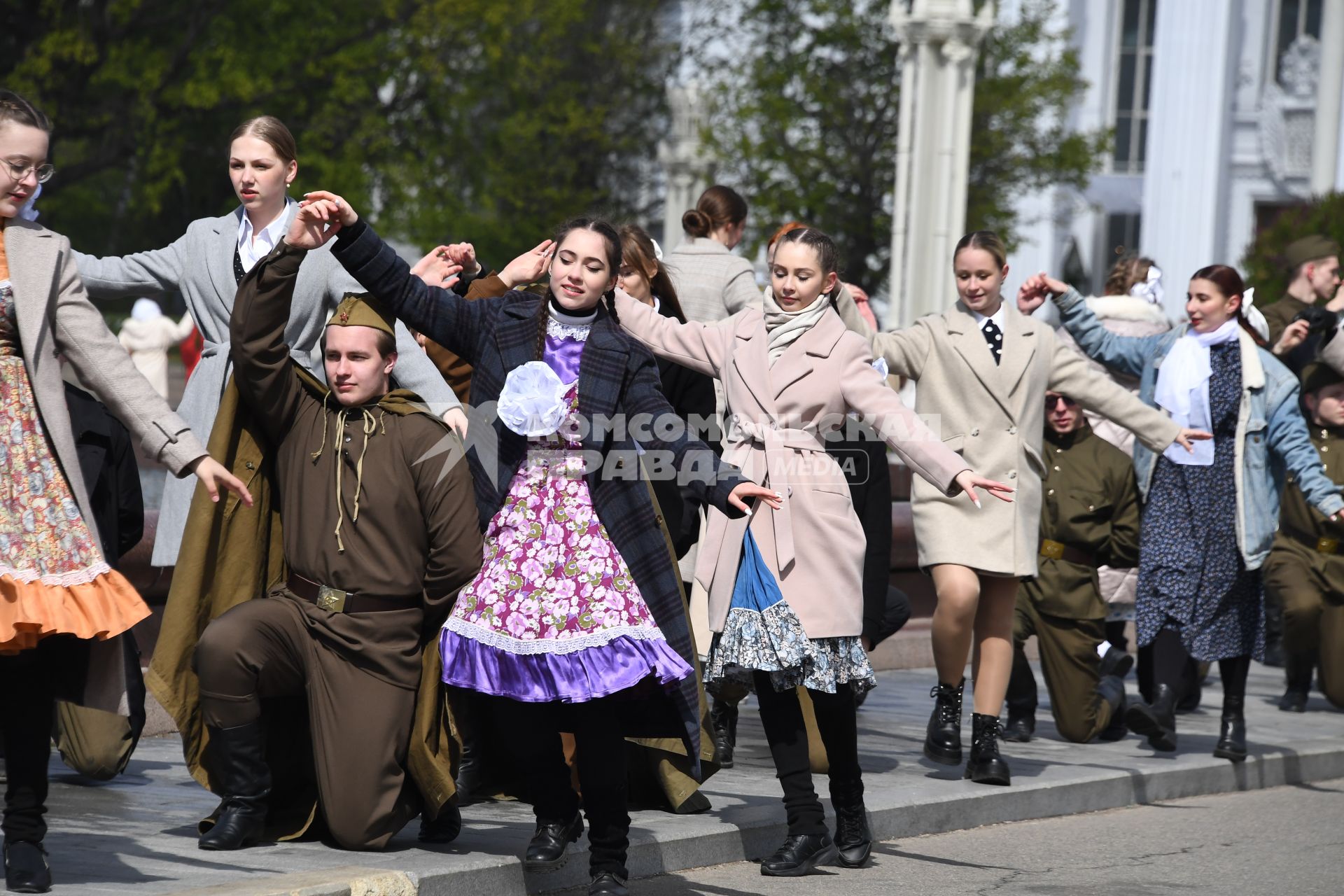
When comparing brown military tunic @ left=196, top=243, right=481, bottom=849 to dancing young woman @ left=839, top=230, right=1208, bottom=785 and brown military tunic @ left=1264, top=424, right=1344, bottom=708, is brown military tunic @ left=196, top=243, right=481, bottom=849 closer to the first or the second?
dancing young woman @ left=839, top=230, right=1208, bottom=785

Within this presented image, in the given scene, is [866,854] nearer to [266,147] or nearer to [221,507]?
[221,507]

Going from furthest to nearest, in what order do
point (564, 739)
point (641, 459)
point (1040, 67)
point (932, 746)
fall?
point (1040, 67) → point (932, 746) → point (564, 739) → point (641, 459)

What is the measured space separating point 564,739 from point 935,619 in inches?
64.5

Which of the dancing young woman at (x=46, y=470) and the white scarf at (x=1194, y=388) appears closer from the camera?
the dancing young woman at (x=46, y=470)

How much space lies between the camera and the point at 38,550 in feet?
15.4

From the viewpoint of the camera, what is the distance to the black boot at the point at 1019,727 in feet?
28.1

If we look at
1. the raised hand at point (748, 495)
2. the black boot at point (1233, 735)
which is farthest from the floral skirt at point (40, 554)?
the black boot at point (1233, 735)

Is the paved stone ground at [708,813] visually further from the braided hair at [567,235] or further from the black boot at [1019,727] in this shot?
the braided hair at [567,235]

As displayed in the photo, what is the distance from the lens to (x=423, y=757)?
17.8 ft

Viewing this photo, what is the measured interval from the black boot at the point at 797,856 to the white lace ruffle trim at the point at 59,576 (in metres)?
2.29

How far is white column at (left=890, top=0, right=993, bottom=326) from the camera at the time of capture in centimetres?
1609

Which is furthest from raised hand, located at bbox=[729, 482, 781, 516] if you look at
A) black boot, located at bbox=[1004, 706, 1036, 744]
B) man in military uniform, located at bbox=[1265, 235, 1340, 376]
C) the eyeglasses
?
man in military uniform, located at bbox=[1265, 235, 1340, 376]

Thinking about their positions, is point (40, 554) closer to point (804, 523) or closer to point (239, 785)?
point (239, 785)

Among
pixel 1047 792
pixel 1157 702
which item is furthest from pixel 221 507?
pixel 1157 702
